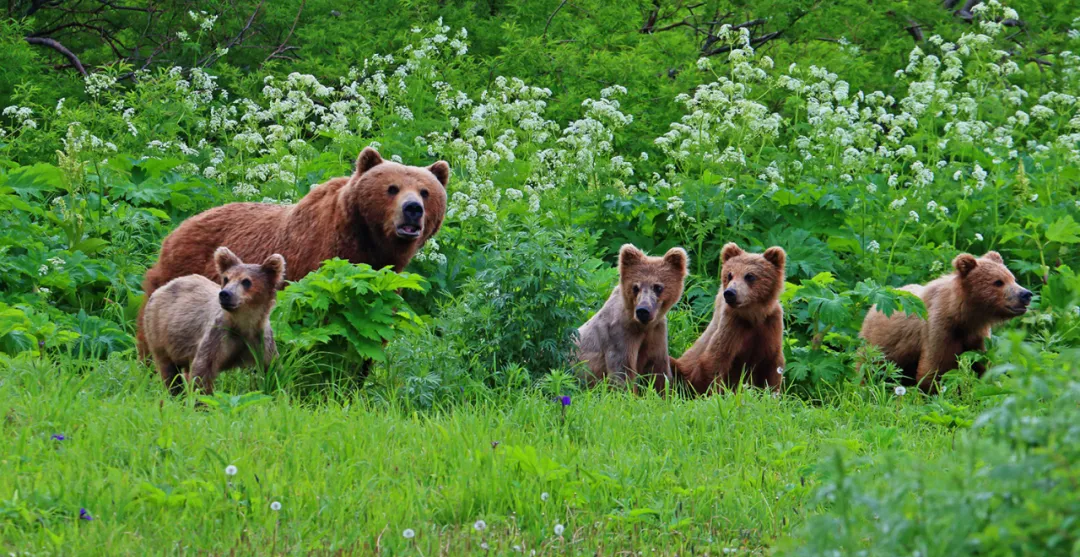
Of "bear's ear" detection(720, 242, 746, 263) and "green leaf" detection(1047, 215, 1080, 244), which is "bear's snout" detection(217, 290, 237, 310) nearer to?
"bear's ear" detection(720, 242, 746, 263)

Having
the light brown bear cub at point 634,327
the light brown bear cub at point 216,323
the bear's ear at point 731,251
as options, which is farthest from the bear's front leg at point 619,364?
the light brown bear cub at point 216,323

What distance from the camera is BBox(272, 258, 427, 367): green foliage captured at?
6.37 meters

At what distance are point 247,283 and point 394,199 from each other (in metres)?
1.42

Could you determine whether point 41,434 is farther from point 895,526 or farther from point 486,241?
point 486,241

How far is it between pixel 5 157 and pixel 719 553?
8.22 meters

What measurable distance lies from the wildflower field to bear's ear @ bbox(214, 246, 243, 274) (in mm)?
385

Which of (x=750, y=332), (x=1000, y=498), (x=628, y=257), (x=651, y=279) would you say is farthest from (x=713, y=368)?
(x=1000, y=498)

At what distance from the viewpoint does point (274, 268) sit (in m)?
6.31

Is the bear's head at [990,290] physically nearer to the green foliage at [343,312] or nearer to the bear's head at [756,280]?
the bear's head at [756,280]

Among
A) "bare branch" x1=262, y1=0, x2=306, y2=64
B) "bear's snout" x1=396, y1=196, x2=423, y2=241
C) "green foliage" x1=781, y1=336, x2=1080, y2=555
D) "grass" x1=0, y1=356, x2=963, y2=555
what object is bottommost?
"grass" x1=0, y1=356, x2=963, y2=555

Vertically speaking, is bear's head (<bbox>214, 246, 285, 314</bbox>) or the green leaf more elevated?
the green leaf

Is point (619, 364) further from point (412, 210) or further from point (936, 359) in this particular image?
point (936, 359)

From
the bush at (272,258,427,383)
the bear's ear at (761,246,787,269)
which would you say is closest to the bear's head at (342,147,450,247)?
the bush at (272,258,427,383)

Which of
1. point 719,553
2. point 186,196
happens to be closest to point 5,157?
point 186,196
